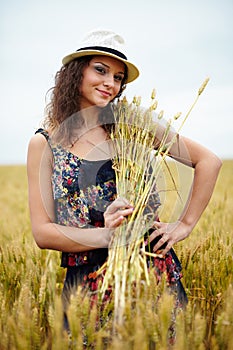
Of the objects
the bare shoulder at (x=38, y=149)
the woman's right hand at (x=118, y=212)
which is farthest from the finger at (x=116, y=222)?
the bare shoulder at (x=38, y=149)

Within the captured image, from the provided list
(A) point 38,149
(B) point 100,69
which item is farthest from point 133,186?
(B) point 100,69

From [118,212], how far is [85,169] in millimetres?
314

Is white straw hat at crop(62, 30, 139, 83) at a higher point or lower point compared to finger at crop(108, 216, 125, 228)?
higher

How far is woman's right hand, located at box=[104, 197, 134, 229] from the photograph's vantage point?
4.30 feet

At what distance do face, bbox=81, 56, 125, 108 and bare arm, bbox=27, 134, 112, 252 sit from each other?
23 cm

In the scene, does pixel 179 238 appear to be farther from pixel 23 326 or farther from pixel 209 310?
pixel 23 326

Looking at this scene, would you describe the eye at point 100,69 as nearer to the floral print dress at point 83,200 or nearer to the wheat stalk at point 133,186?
the wheat stalk at point 133,186

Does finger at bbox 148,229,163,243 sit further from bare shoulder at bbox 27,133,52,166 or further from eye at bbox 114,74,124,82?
eye at bbox 114,74,124,82

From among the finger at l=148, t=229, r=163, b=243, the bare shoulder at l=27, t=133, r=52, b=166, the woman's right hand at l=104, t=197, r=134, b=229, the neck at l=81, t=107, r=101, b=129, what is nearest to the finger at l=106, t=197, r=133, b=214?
the woman's right hand at l=104, t=197, r=134, b=229

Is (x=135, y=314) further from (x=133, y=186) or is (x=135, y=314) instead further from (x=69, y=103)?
(x=69, y=103)

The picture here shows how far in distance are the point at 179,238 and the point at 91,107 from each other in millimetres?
564

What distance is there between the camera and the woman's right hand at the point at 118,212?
1312 mm

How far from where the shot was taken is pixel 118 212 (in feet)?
4.33

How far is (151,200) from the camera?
149cm
